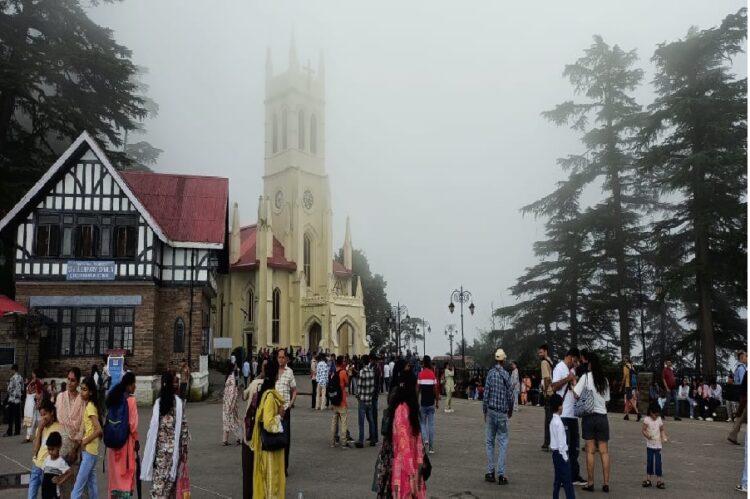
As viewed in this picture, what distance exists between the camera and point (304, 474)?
10.2 metres

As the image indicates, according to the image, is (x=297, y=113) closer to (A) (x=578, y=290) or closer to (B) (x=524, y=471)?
(A) (x=578, y=290)

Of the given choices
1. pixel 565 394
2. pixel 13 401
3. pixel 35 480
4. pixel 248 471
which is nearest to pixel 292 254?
pixel 13 401

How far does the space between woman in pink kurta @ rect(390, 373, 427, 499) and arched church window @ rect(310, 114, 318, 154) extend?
182 ft

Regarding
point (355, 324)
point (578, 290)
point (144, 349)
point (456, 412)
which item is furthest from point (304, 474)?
point (355, 324)

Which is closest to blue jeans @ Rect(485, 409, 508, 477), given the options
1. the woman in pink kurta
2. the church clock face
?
the woman in pink kurta

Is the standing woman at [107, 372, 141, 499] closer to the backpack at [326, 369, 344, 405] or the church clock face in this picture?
the backpack at [326, 369, 344, 405]

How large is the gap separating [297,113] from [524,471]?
176 ft

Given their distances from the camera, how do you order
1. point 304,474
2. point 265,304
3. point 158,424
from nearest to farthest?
point 158,424, point 304,474, point 265,304

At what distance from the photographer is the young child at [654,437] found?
910 cm

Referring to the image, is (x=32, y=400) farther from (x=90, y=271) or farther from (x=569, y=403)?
(x=569, y=403)

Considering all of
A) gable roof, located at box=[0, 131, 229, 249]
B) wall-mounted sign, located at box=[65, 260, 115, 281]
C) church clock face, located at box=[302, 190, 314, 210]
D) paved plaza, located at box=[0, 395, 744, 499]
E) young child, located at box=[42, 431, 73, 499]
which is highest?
church clock face, located at box=[302, 190, 314, 210]

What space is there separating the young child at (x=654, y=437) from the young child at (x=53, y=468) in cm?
776

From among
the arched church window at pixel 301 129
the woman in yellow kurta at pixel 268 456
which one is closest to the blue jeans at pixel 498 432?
the woman in yellow kurta at pixel 268 456

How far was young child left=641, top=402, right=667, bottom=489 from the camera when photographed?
910cm
